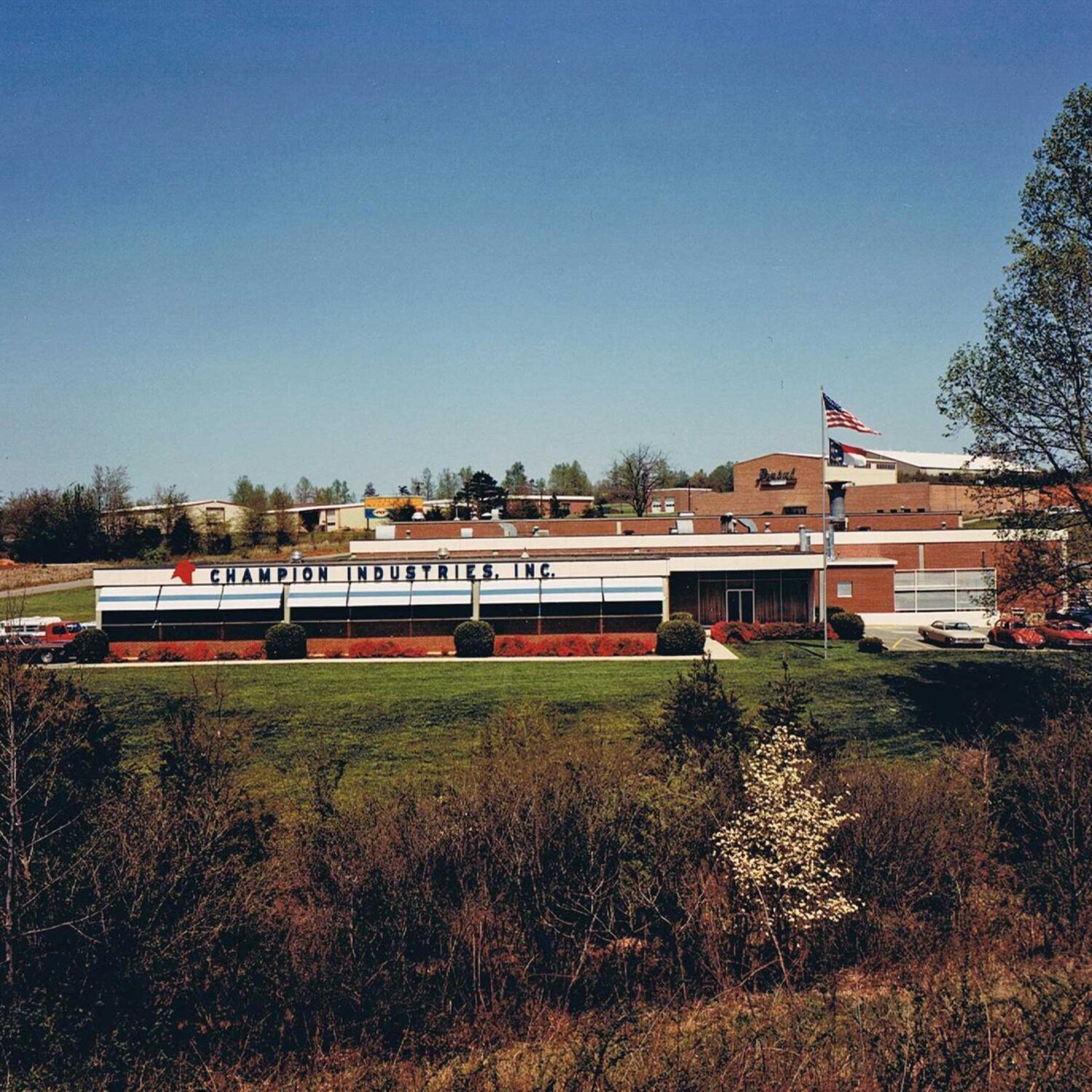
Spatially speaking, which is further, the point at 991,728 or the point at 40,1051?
the point at 991,728

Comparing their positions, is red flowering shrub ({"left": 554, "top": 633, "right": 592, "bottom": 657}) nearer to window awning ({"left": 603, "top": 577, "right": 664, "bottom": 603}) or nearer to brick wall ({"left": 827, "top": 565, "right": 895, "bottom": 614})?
window awning ({"left": 603, "top": 577, "right": 664, "bottom": 603})

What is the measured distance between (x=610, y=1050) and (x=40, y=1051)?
298 inches

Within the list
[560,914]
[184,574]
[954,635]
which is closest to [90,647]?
[184,574]

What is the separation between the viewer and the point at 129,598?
35938 millimetres

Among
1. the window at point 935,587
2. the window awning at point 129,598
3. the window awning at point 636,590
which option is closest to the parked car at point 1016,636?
the window at point 935,587

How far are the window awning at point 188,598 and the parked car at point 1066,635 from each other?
114ft

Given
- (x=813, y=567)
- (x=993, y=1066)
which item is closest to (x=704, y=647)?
(x=813, y=567)

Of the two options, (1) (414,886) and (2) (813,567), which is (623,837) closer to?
(1) (414,886)

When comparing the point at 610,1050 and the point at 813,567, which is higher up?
the point at 813,567

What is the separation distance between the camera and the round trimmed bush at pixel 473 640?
113ft

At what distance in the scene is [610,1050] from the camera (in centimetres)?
1224

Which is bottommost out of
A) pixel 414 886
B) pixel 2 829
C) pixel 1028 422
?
pixel 414 886

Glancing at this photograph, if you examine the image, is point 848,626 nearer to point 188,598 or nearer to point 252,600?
point 252,600

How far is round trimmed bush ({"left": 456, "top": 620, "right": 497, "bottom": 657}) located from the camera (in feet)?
113
